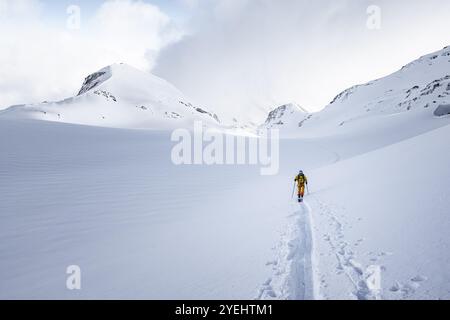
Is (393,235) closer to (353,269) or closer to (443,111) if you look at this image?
(353,269)

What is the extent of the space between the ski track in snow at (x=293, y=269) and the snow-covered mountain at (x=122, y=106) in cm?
8102

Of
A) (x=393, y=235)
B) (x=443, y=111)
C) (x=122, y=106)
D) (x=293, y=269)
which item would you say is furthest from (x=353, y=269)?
(x=122, y=106)

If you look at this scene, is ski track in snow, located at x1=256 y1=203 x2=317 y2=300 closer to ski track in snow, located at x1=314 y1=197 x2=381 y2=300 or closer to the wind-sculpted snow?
ski track in snow, located at x1=314 y1=197 x2=381 y2=300

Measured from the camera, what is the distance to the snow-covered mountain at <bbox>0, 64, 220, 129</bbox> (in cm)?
8562

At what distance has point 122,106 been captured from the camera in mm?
111938

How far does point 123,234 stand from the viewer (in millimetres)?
6750

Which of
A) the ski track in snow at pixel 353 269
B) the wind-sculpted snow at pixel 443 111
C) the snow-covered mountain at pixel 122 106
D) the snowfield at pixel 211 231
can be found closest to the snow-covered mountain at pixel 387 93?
the wind-sculpted snow at pixel 443 111

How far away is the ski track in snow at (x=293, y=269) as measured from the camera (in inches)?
146

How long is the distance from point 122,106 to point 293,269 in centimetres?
12048

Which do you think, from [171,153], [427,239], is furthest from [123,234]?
[171,153]

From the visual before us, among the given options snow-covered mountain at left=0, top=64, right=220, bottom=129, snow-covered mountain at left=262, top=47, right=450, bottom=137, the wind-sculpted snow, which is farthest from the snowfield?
snow-covered mountain at left=262, top=47, right=450, bottom=137

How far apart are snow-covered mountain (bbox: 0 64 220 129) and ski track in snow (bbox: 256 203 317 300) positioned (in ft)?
266
